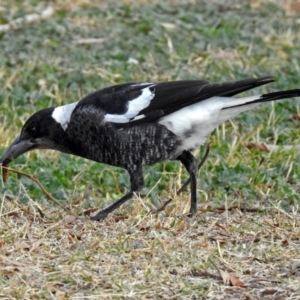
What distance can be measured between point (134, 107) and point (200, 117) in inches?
15.9

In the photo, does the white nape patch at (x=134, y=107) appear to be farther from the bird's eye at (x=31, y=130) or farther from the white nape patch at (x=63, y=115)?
the bird's eye at (x=31, y=130)

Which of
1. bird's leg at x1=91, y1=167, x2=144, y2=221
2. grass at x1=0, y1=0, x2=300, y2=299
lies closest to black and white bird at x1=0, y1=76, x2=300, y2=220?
bird's leg at x1=91, y1=167, x2=144, y2=221

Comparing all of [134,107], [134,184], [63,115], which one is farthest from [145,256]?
[63,115]

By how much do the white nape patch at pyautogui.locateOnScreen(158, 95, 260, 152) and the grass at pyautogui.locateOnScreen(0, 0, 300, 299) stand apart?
0.42 m

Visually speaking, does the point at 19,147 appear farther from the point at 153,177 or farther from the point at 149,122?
the point at 153,177

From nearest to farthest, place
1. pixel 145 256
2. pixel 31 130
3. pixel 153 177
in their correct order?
→ pixel 145 256 → pixel 31 130 → pixel 153 177

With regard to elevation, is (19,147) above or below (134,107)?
below

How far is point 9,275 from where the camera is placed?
438 cm

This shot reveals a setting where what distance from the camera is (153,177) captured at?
6957mm

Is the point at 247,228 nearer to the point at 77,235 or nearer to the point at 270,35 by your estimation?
the point at 77,235

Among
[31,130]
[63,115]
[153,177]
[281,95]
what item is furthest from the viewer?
[153,177]

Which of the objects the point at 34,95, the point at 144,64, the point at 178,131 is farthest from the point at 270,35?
the point at 178,131

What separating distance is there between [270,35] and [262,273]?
615cm

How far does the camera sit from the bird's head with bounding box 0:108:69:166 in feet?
19.8
